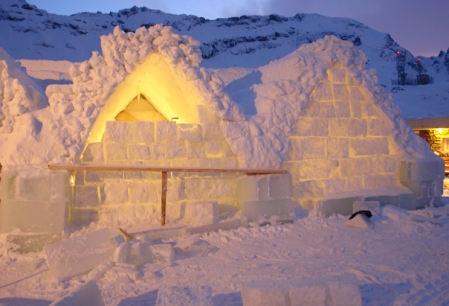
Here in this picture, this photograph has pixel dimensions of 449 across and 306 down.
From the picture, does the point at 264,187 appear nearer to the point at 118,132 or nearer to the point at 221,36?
the point at 118,132

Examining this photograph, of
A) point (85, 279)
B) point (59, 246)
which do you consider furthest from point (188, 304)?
point (59, 246)

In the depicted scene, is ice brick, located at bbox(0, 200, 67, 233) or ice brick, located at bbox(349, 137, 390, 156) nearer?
ice brick, located at bbox(0, 200, 67, 233)

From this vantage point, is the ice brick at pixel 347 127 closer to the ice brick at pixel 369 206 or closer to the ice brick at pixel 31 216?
the ice brick at pixel 369 206

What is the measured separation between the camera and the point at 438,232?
4.95 m

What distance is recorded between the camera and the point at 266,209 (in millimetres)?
5148

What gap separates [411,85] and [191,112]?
27242 mm

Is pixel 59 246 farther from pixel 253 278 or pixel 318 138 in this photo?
pixel 318 138

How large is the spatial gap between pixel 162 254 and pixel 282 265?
49.5 inches

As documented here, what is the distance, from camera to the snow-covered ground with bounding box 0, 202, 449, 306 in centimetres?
A: 303

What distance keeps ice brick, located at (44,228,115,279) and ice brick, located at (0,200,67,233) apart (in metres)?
0.85

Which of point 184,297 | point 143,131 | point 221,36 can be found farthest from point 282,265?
point 221,36

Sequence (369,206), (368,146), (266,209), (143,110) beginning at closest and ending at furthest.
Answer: (266,209)
(369,206)
(368,146)
(143,110)

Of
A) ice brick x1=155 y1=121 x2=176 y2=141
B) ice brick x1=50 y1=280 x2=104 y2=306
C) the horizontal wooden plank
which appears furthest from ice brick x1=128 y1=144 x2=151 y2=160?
ice brick x1=50 y1=280 x2=104 y2=306

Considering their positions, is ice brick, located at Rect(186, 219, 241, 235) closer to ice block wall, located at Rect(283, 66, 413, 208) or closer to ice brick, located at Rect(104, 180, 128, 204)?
ice brick, located at Rect(104, 180, 128, 204)
